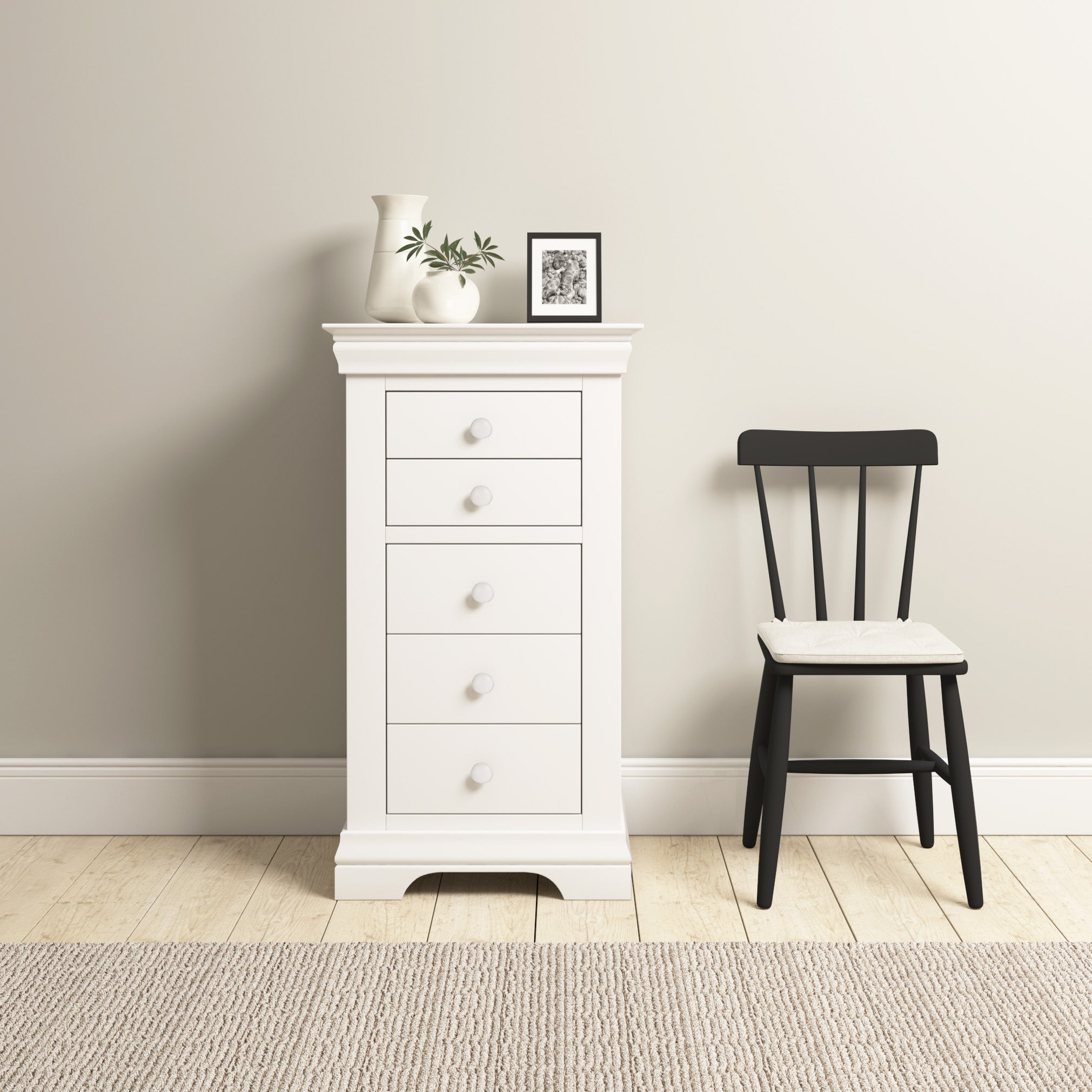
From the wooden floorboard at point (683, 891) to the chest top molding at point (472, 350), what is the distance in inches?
39.5

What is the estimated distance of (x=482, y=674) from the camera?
191cm

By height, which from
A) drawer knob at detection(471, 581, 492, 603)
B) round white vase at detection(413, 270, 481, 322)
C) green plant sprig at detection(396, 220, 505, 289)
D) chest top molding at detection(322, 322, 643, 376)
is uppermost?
green plant sprig at detection(396, 220, 505, 289)

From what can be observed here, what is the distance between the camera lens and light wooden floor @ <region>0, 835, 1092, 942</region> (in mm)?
1821

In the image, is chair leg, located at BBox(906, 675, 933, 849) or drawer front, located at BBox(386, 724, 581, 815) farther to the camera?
A: chair leg, located at BBox(906, 675, 933, 849)

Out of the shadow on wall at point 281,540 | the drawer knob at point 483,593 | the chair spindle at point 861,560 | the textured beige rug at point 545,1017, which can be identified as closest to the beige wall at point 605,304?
the shadow on wall at point 281,540

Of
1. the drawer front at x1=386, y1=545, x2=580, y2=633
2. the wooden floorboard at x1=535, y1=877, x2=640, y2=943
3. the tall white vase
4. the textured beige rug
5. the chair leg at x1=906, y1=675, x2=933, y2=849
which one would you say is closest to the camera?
the textured beige rug

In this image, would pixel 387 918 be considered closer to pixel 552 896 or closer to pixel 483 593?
pixel 552 896

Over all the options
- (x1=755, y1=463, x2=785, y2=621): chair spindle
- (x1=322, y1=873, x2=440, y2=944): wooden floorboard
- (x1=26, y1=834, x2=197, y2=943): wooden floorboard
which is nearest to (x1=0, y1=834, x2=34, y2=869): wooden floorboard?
→ (x1=26, y1=834, x2=197, y2=943): wooden floorboard

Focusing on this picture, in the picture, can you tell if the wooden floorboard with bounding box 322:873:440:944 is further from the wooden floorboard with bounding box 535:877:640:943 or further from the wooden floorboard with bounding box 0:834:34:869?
the wooden floorboard with bounding box 0:834:34:869

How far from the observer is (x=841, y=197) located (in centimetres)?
218

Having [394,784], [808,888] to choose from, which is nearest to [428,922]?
[394,784]

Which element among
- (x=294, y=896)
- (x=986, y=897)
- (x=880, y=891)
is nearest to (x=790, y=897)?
(x=880, y=891)

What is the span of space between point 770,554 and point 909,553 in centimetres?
29

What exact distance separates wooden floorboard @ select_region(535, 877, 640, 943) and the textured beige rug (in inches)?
2.2
